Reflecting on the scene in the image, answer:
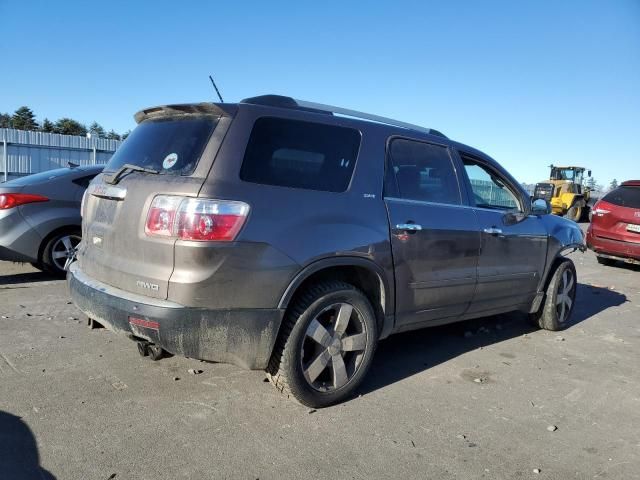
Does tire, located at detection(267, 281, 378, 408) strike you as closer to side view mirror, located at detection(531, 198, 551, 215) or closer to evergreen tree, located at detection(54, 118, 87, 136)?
side view mirror, located at detection(531, 198, 551, 215)

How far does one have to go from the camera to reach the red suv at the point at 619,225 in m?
9.53

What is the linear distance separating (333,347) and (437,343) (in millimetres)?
1894

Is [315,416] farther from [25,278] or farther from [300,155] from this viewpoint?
[25,278]

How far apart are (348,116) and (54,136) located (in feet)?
51.9

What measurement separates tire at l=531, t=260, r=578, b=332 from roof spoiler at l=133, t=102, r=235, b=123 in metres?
3.99

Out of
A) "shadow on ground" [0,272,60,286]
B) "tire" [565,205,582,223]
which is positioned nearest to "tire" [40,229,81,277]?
"shadow on ground" [0,272,60,286]

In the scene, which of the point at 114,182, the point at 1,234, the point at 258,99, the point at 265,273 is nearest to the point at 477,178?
the point at 258,99

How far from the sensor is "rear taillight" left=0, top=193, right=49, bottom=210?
602 cm

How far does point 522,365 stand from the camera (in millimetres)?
4504

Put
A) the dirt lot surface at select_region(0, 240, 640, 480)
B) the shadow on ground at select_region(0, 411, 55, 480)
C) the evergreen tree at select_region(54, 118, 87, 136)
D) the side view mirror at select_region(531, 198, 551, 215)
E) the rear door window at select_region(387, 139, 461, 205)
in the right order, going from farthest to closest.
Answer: the evergreen tree at select_region(54, 118, 87, 136)
the side view mirror at select_region(531, 198, 551, 215)
the rear door window at select_region(387, 139, 461, 205)
the dirt lot surface at select_region(0, 240, 640, 480)
the shadow on ground at select_region(0, 411, 55, 480)

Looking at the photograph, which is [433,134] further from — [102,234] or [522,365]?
[102,234]

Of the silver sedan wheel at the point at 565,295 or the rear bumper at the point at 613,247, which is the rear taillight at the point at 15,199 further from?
the rear bumper at the point at 613,247

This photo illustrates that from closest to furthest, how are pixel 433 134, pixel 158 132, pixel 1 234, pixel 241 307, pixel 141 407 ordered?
pixel 241 307, pixel 141 407, pixel 158 132, pixel 433 134, pixel 1 234

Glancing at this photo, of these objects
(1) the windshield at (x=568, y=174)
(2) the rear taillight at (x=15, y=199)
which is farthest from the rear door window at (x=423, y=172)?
(1) the windshield at (x=568, y=174)
